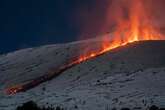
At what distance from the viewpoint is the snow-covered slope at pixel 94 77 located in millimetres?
50791

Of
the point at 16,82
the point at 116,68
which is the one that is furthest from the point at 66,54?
the point at 116,68

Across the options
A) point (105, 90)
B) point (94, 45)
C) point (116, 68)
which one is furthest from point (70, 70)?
point (94, 45)

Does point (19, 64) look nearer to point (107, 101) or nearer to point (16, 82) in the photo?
point (16, 82)

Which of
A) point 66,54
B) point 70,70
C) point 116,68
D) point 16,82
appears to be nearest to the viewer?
point 116,68

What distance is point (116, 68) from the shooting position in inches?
2987

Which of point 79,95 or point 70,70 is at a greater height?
point 70,70

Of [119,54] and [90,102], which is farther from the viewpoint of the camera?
[119,54]

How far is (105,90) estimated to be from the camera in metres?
58.0

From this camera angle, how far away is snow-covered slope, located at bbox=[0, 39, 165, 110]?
50791 millimetres

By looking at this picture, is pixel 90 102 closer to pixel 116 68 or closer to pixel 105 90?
pixel 105 90

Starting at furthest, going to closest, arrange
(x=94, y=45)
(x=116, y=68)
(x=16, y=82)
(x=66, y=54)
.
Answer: (x=94, y=45) → (x=66, y=54) → (x=16, y=82) → (x=116, y=68)

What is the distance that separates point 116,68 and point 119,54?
10.5 meters

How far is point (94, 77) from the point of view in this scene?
237ft

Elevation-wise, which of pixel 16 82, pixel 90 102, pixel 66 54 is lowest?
pixel 90 102
